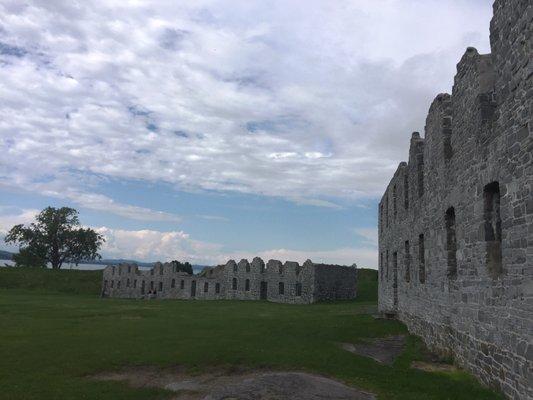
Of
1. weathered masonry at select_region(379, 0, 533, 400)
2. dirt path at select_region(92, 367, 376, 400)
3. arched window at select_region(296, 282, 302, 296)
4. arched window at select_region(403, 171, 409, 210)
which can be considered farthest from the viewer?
arched window at select_region(296, 282, 302, 296)

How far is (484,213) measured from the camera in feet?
37.1

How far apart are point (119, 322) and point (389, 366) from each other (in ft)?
48.0

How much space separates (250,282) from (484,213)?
1606 inches

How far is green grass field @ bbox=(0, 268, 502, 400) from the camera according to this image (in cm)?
1087

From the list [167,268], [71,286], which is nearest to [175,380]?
[167,268]

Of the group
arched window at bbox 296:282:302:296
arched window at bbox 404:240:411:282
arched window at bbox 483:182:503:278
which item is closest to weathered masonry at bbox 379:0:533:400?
arched window at bbox 483:182:503:278

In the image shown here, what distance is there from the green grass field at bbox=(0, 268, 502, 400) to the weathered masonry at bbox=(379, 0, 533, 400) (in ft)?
3.97

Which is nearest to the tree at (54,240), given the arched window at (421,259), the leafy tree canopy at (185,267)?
the leafy tree canopy at (185,267)

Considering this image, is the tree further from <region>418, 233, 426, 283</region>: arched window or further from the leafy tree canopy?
<region>418, 233, 426, 283</region>: arched window

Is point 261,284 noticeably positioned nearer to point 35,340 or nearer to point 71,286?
point 71,286

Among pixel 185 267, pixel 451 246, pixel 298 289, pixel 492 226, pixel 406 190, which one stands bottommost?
pixel 298 289

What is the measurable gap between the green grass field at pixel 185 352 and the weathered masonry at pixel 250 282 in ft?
67.6

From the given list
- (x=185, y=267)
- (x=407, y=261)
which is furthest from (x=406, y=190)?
(x=185, y=267)

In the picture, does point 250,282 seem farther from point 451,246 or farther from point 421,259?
point 451,246
